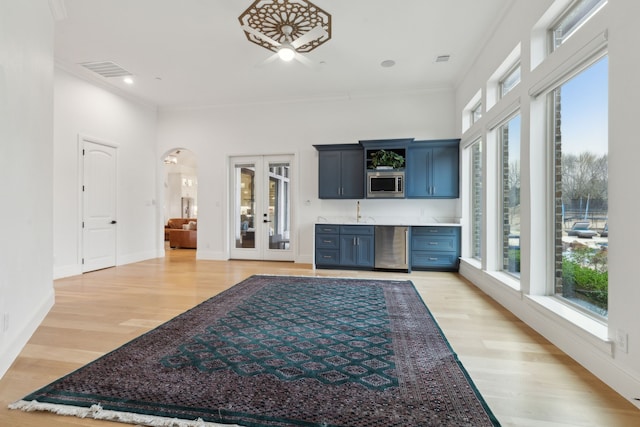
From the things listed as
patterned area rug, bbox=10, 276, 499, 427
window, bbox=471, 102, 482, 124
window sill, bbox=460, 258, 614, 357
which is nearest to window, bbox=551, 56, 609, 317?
window sill, bbox=460, 258, 614, 357

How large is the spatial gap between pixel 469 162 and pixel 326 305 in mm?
3779

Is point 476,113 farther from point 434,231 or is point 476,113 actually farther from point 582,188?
point 582,188

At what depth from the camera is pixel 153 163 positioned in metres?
Result: 7.18

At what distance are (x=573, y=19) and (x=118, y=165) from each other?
7045 millimetres

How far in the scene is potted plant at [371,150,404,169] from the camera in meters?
5.88

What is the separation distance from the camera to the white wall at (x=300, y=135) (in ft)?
20.3

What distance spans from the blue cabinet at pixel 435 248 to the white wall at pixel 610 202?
2.33 m

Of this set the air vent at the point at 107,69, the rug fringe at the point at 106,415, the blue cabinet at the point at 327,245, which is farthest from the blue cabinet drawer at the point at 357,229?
the air vent at the point at 107,69

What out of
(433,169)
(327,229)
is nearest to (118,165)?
(327,229)

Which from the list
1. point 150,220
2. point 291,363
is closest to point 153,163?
point 150,220

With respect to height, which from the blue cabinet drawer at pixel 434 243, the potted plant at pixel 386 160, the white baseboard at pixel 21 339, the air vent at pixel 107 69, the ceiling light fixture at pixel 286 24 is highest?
the air vent at pixel 107 69

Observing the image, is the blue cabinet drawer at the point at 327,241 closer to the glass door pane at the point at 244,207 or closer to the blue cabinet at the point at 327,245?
the blue cabinet at the point at 327,245

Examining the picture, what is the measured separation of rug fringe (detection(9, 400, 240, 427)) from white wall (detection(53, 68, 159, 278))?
418cm

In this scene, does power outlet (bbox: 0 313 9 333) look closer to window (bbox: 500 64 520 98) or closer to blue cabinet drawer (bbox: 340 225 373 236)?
blue cabinet drawer (bbox: 340 225 373 236)
